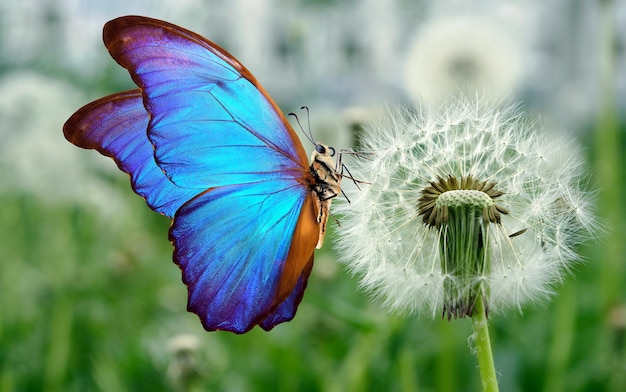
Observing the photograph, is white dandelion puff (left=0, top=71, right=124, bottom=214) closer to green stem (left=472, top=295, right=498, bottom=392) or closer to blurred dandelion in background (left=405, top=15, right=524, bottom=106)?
blurred dandelion in background (left=405, top=15, right=524, bottom=106)

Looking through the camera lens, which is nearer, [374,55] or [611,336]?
[611,336]

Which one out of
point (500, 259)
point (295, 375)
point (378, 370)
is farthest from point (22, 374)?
point (500, 259)

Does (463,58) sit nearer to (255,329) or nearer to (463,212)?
(255,329)

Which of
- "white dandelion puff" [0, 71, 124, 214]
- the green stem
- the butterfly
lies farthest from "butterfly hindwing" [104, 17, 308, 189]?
"white dandelion puff" [0, 71, 124, 214]

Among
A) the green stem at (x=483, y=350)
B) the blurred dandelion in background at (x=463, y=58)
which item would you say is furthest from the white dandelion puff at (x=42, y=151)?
the green stem at (x=483, y=350)

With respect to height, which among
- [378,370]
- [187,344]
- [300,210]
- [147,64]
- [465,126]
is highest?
[147,64]

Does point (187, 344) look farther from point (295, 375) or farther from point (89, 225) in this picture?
point (89, 225)
